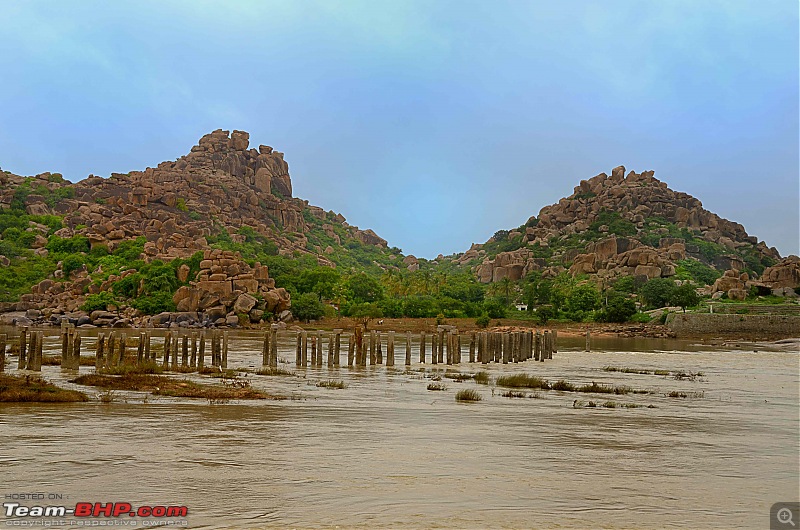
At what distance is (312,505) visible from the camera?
709 cm

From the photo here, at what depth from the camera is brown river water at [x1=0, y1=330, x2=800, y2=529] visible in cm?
704

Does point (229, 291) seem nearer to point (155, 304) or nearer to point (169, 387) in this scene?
point (155, 304)

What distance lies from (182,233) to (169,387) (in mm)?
84499

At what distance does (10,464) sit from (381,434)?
514 centimetres

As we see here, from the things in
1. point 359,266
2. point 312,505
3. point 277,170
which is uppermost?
point 277,170

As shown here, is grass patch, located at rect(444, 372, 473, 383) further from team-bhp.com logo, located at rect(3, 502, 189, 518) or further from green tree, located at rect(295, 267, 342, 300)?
green tree, located at rect(295, 267, 342, 300)

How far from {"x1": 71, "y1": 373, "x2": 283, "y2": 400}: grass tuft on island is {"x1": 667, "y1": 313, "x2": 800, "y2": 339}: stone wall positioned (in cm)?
4774

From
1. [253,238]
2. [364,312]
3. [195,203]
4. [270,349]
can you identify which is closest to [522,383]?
[270,349]

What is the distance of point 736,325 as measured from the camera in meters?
56.7

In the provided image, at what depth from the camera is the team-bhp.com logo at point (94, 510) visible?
256 inches

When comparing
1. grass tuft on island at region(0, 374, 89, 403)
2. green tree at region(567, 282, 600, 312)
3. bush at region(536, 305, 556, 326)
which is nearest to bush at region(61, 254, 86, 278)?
bush at region(536, 305, 556, 326)

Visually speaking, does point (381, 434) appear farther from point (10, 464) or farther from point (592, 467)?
point (10, 464)

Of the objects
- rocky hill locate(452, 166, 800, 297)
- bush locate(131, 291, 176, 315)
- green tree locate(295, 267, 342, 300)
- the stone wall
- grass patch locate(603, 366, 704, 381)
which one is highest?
rocky hill locate(452, 166, 800, 297)

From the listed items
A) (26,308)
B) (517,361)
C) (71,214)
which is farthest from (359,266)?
(517,361)
